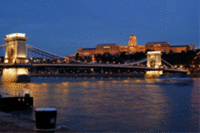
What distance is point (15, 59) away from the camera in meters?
45.4

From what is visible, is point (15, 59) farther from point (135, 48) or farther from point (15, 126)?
point (135, 48)

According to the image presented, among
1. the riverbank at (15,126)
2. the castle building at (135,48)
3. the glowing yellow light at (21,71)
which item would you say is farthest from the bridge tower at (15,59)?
the castle building at (135,48)

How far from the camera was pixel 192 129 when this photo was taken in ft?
37.3

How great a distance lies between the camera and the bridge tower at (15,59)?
1732 inches

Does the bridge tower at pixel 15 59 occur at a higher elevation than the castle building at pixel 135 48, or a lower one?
lower

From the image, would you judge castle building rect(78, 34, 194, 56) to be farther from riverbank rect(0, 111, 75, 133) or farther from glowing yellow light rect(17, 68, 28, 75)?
riverbank rect(0, 111, 75, 133)

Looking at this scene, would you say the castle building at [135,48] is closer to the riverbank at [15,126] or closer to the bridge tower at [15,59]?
the bridge tower at [15,59]

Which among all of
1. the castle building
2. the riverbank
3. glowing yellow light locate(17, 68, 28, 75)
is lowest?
the riverbank

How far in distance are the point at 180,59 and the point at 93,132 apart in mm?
92865

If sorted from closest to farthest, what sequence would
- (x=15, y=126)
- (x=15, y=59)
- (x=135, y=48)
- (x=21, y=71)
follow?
(x=15, y=126), (x=21, y=71), (x=15, y=59), (x=135, y=48)

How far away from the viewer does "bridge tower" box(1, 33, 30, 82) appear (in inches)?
1732

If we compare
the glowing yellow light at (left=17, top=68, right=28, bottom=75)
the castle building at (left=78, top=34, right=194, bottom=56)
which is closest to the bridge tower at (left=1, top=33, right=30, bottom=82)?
the glowing yellow light at (left=17, top=68, right=28, bottom=75)

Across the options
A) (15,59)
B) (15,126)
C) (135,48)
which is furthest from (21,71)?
(135,48)

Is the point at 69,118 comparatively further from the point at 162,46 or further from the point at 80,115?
the point at 162,46
